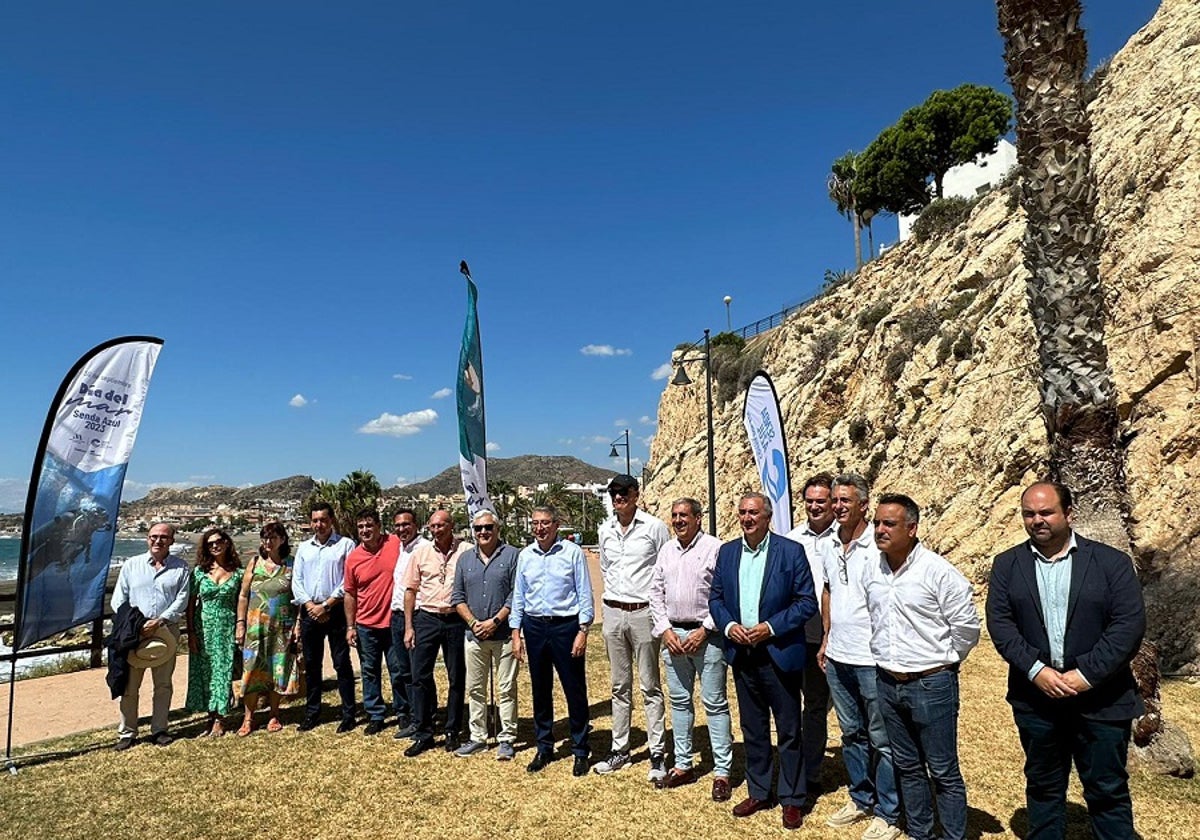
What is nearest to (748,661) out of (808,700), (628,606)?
(808,700)

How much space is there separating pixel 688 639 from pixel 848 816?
1460 millimetres

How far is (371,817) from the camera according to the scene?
15.9 ft

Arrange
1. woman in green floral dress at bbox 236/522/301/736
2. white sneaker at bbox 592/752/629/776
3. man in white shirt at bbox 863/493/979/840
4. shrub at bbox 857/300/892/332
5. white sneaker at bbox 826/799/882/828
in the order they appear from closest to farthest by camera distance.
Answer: man in white shirt at bbox 863/493/979/840 < white sneaker at bbox 826/799/882/828 < white sneaker at bbox 592/752/629/776 < woman in green floral dress at bbox 236/522/301/736 < shrub at bbox 857/300/892/332

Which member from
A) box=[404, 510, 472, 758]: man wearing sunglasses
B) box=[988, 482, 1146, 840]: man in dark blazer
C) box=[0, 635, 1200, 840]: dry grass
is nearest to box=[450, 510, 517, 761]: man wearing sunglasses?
box=[404, 510, 472, 758]: man wearing sunglasses

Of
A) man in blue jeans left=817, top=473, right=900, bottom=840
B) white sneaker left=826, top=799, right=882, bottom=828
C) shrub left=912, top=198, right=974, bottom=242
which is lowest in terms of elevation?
white sneaker left=826, top=799, right=882, bottom=828

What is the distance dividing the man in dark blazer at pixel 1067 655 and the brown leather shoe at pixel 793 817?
1.32 meters

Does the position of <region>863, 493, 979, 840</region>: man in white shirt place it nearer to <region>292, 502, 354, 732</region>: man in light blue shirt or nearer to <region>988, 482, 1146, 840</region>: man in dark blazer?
<region>988, 482, 1146, 840</region>: man in dark blazer

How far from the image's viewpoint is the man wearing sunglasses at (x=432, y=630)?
20.1 ft

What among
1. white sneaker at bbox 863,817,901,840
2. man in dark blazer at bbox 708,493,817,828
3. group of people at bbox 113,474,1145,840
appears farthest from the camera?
man in dark blazer at bbox 708,493,817,828

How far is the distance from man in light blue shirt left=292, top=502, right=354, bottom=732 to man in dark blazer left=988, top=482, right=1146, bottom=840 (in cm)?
567

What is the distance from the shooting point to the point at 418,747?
19.8ft

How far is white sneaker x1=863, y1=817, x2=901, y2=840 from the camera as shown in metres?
4.14

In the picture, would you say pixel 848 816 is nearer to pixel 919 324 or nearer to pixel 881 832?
pixel 881 832

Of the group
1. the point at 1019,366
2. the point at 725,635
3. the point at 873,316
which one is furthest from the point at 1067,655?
the point at 873,316
